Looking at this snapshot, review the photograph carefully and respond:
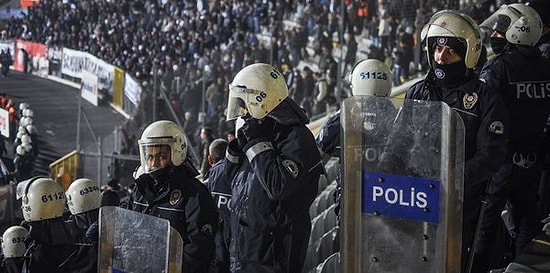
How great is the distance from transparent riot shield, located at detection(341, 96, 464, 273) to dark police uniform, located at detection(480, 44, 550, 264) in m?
1.46

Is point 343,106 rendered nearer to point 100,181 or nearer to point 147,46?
point 100,181

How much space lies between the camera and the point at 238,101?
4.43 metres

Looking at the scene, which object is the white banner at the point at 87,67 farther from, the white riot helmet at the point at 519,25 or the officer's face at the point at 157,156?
the officer's face at the point at 157,156

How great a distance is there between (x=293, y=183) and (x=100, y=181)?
8427 mm

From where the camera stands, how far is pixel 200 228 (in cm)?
417

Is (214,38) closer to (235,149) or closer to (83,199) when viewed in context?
(83,199)

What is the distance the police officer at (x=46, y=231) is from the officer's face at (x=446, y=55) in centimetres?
202

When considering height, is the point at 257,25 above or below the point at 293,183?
above

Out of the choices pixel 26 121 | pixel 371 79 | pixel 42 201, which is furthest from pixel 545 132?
pixel 26 121

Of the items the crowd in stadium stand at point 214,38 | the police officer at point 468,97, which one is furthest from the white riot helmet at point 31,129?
the police officer at point 468,97

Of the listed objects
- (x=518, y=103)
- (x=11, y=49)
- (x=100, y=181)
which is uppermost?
(x=11, y=49)

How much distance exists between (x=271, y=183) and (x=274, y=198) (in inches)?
2.6

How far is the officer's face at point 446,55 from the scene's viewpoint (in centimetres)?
417

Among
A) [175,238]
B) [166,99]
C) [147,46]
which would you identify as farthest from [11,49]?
[175,238]
